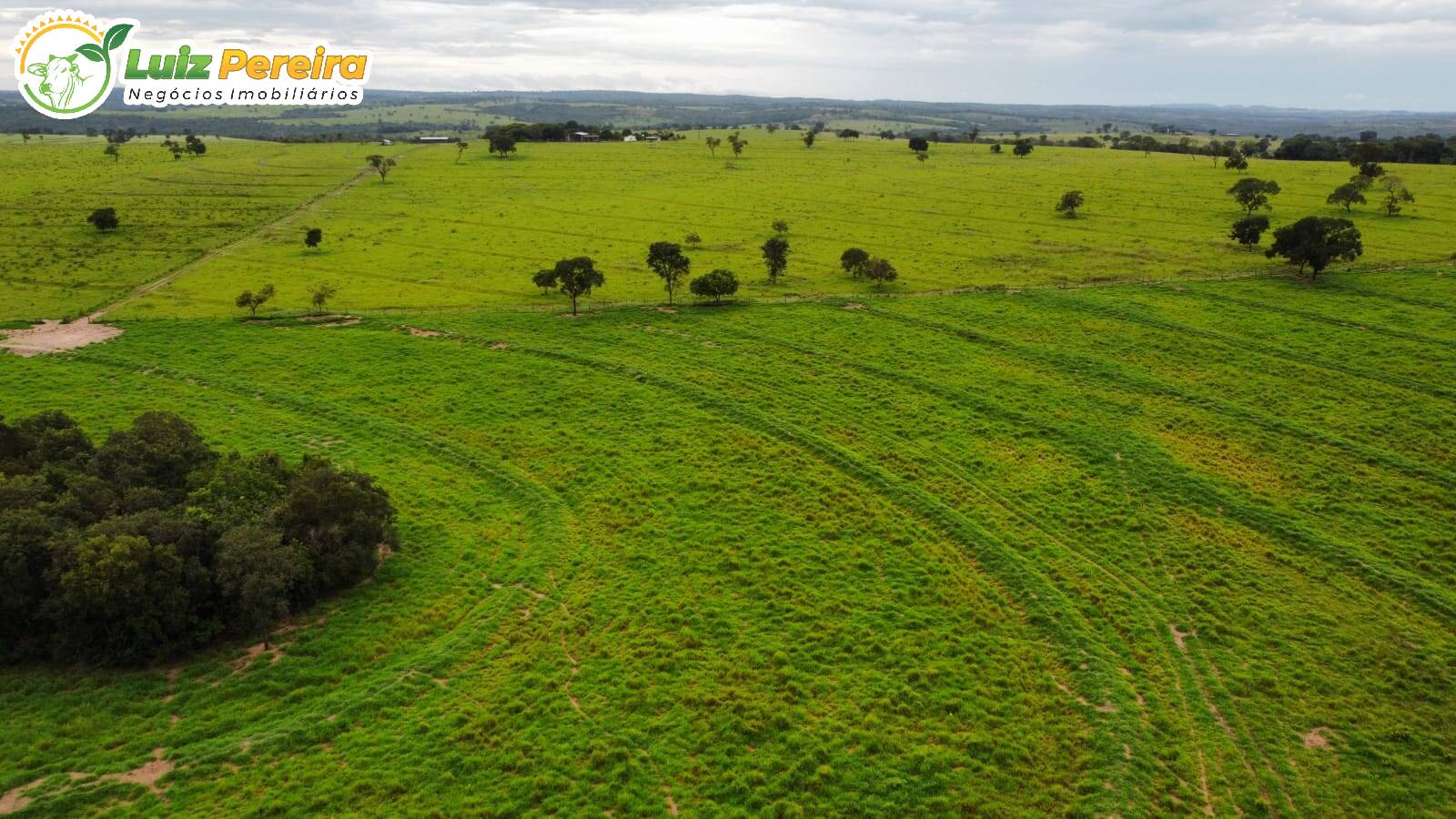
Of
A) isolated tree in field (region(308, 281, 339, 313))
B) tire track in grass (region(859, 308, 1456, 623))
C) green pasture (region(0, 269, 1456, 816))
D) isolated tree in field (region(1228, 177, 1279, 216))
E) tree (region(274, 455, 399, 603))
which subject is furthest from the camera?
isolated tree in field (region(1228, 177, 1279, 216))

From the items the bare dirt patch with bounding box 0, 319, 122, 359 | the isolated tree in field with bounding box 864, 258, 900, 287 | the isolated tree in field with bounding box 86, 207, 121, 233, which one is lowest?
the bare dirt patch with bounding box 0, 319, 122, 359

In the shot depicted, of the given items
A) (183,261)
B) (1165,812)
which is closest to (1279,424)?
(1165,812)

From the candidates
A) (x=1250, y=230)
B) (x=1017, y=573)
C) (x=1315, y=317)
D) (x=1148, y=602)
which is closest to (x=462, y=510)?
(x=1017, y=573)

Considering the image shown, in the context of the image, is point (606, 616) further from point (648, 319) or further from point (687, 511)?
point (648, 319)

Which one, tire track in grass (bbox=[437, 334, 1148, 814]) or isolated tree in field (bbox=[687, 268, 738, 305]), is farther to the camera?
isolated tree in field (bbox=[687, 268, 738, 305])

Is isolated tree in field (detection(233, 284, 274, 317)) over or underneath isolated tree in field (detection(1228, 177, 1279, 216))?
underneath

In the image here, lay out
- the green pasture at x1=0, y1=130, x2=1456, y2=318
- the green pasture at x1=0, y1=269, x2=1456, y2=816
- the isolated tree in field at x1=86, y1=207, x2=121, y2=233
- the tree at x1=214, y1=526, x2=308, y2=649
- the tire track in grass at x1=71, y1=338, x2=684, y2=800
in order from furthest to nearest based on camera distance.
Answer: the isolated tree in field at x1=86, y1=207, x2=121, y2=233 < the green pasture at x1=0, y1=130, x2=1456, y2=318 < the tree at x1=214, y1=526, x2=308, y2=649 < the tire track in grass at x1=71, y1=338, x2=684, y2=800 < the green pasture at x1=0, y1=269, x2=1456, y2=816

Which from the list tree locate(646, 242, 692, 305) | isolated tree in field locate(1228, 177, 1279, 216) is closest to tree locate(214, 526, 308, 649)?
tree locate(646, 242, 692, 305)

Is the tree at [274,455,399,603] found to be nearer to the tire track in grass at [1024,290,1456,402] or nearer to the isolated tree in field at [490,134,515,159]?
the tire track in grass at [1024,290,1456,402]
